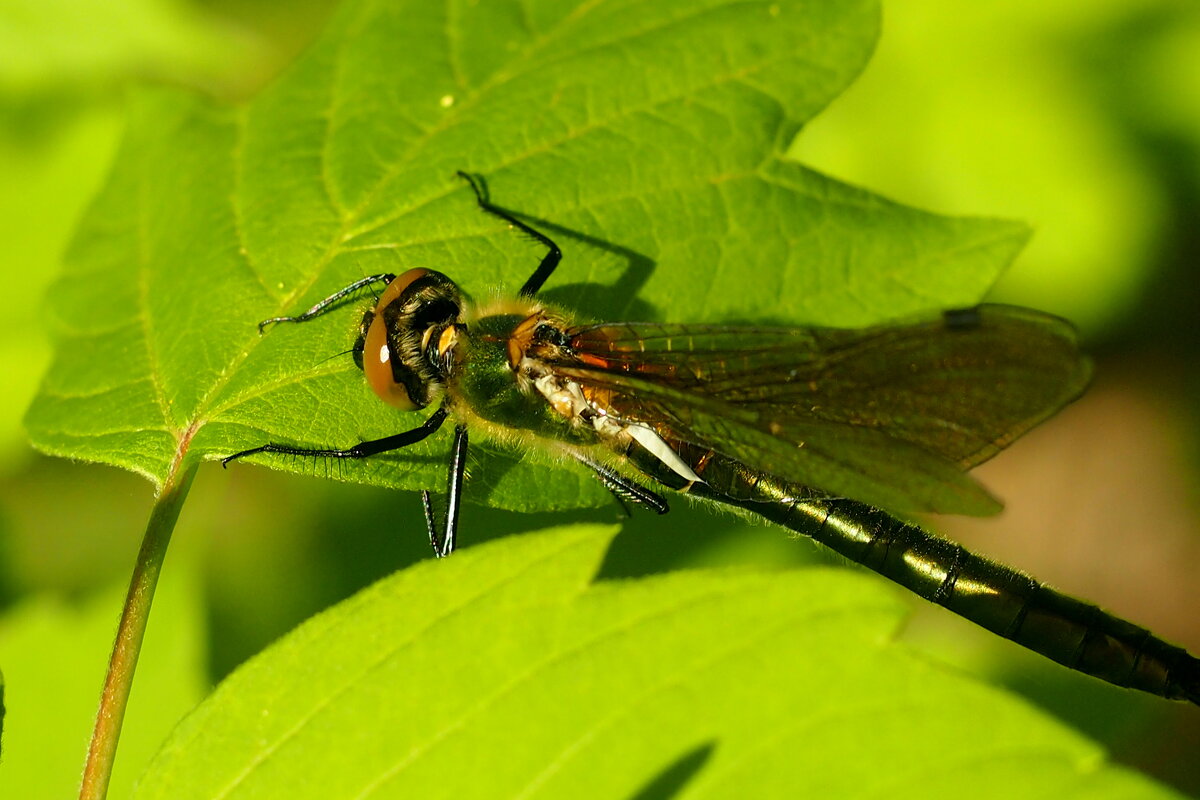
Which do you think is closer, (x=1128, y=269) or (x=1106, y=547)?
(x=1128, y=269)

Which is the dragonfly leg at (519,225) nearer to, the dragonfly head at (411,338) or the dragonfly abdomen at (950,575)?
the dragonfly head at (411,338)

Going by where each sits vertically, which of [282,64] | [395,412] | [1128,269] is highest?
[282,64]

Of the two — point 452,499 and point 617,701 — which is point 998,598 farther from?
point 617,701

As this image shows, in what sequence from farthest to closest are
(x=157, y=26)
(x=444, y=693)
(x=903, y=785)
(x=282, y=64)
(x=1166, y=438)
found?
(x=1166, y=438)
(x=282, y=64)
(x=157, y=26)
(x=444, y=693)
(x=903, y=785)

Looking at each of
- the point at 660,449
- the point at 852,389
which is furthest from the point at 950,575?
the point at 660,449

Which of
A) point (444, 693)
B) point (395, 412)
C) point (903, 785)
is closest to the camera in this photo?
point (903, 785)

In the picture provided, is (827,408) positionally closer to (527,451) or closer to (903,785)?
(527,451)

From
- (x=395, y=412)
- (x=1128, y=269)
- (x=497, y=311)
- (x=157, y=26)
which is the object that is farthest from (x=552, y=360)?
(x=1128, y=269)

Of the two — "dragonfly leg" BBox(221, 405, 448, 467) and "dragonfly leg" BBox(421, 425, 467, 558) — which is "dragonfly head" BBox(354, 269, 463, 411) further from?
"dragonfly leg" BBox(421, 425, 467, 558)
